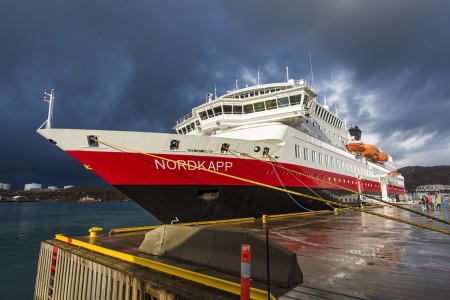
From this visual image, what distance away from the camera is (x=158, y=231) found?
7125mm

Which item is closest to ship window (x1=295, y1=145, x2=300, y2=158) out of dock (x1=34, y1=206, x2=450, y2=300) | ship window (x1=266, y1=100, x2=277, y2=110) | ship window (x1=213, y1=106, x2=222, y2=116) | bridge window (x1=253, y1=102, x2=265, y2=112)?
ship window (x1=266, y1=100, x2=277, y2=110)

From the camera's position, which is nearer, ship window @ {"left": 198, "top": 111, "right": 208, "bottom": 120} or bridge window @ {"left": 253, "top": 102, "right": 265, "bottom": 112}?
bridge window @ {"left": 253, "top": 102, "right": 265, "bottom": 112}

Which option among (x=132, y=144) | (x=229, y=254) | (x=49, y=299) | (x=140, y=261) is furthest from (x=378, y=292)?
(x=132, y=144)

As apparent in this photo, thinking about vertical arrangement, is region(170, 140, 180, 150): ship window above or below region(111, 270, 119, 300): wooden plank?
above

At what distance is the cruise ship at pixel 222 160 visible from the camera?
12.0 m

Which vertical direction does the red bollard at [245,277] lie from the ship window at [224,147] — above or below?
below

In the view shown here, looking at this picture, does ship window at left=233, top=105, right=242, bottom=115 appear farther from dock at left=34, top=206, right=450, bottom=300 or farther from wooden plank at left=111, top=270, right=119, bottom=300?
wooden plank at left=111, top=270, right=119, bottom=300

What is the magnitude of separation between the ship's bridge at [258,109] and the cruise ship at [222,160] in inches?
2.9

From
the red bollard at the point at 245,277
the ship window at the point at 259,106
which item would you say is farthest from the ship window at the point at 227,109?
the red bollard at the point at 245,277

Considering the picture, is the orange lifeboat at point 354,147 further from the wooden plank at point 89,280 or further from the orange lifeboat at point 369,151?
the wooden plank at point 89,280

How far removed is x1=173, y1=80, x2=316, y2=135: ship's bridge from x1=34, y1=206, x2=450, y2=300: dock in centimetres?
1111

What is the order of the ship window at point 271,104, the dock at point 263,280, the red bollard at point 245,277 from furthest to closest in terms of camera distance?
1. the ship window at point 271,104
2. the dock at point 263,280
3. the red bollard at point 245,277

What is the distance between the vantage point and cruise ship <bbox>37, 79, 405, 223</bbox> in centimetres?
1201

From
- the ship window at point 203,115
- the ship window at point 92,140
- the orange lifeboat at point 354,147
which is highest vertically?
the ship window at point 203,115
